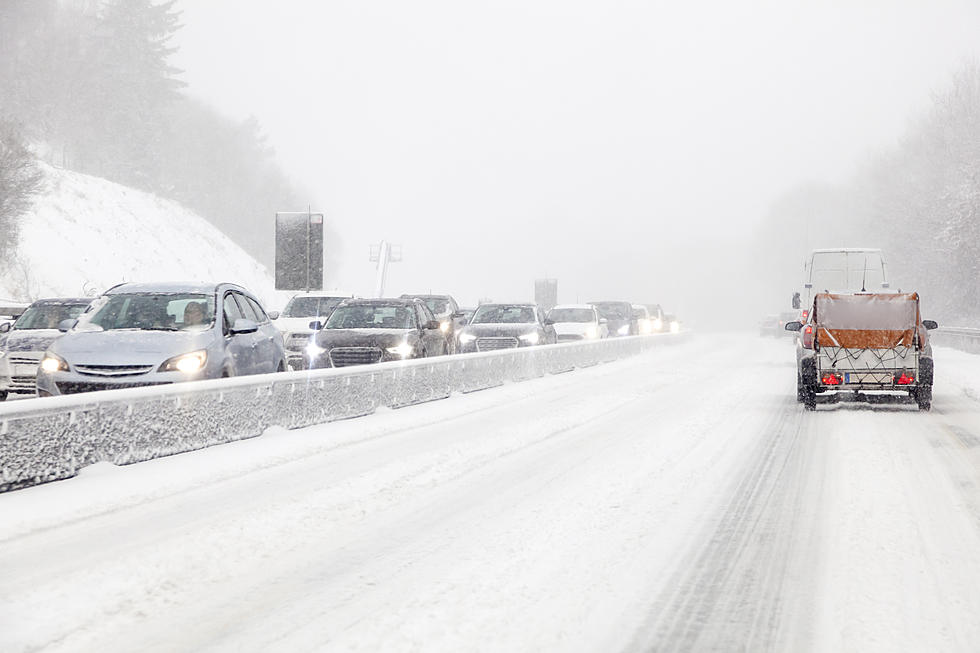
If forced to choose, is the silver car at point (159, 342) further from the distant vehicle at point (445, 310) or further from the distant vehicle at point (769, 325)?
the distant vehicle at point (769, 325)

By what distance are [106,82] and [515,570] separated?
80.2m

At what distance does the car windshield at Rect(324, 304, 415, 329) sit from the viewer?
66.1 feet

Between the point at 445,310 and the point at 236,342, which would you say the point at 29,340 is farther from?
the point at 445,310

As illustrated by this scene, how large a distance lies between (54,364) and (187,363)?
53.2 inches

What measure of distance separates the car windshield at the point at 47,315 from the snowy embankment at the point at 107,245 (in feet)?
89.0

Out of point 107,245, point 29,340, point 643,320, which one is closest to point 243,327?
point 29,340

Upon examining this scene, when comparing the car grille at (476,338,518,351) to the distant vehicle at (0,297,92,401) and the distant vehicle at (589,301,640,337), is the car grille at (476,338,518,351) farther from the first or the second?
the distant vehicle at (589,301,640,337)

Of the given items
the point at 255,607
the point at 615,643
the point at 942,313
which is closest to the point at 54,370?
the point at 255,607

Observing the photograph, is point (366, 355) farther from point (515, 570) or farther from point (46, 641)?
point (46, 641)

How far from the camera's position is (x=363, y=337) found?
62.7 ft

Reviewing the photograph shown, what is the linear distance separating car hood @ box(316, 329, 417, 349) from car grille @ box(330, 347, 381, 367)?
0.12 m

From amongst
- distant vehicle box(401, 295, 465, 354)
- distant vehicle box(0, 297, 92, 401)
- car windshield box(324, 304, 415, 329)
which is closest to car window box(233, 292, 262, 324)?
distant vehicle box(0, 297, 92, 401)

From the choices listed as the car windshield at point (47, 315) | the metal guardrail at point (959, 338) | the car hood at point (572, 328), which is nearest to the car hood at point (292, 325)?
the car windshield at point (47, 315)

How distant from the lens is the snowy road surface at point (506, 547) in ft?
15.7
